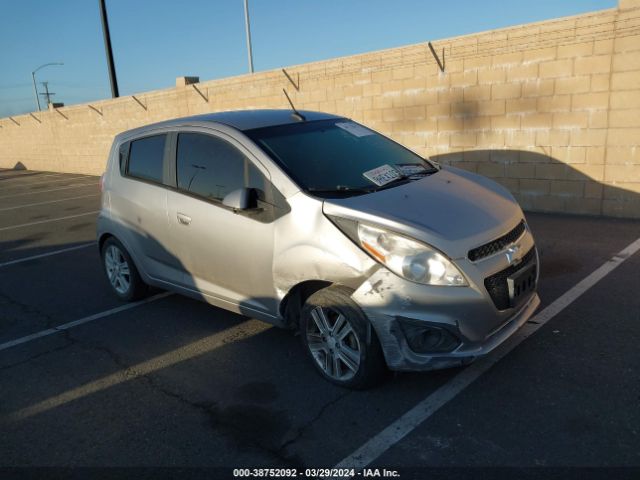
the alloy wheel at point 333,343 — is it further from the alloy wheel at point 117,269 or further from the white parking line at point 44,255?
the white parking line at point 44,255

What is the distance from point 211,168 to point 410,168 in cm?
154

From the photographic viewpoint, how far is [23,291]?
6.06 m

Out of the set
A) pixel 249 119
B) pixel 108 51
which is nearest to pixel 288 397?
pixel 249 119

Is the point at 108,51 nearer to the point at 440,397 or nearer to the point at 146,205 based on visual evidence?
the point at 146,205

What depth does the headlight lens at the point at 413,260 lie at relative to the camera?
2.95 meters

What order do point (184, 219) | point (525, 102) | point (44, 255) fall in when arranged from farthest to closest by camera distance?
point (525, 102)
point (44, 255)
point (184, 219)

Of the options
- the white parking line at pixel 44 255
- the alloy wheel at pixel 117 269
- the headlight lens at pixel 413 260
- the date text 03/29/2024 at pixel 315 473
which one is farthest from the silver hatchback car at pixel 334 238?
the white parking line at pixel 44 255

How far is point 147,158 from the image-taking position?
15.6 ft

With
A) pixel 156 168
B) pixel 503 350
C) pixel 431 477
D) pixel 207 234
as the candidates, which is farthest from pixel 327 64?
pixel 431 477

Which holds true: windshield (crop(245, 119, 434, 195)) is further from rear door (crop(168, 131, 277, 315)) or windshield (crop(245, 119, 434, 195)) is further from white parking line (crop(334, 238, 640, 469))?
white parking line (crop(334, 238, 640, 469))

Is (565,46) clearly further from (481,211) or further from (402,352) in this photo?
(402,352)

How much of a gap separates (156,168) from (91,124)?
60.0ft

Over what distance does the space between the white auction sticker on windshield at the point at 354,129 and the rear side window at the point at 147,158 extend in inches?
61.6

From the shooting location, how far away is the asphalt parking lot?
9.01 feet
